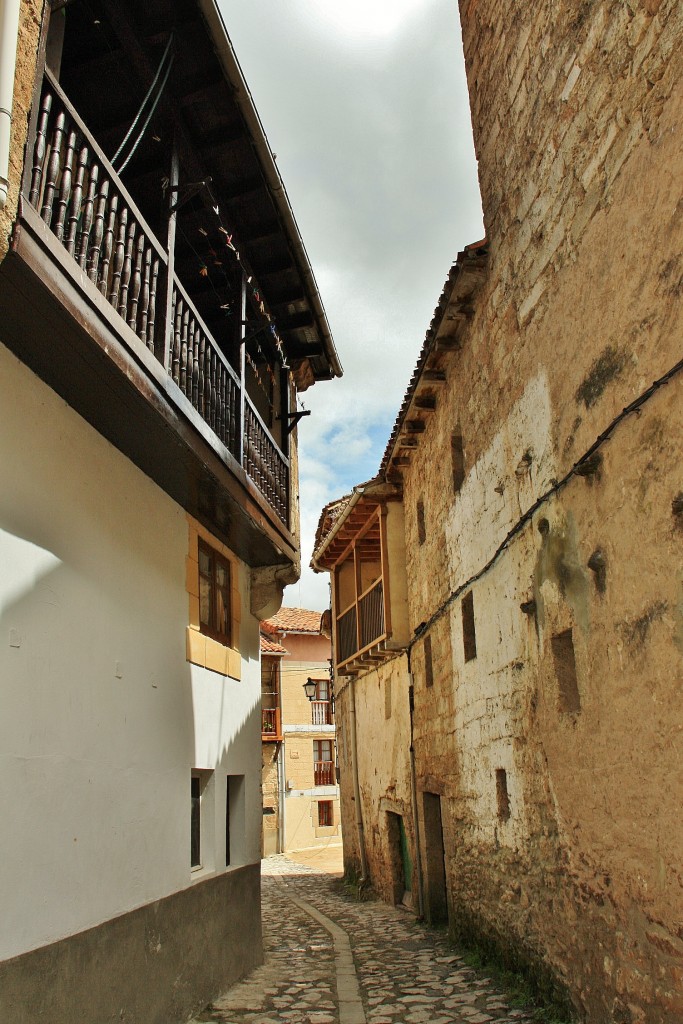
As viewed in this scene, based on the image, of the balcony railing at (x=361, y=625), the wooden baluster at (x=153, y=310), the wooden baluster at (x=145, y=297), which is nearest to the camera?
the wooden baluster at (x=145, y=297)

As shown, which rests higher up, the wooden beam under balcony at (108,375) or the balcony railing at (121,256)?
the balcony railing at (121,256)

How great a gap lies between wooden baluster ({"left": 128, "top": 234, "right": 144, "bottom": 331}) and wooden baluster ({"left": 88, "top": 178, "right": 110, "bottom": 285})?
1.10 ft

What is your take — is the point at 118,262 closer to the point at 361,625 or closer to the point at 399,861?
the point at 361,625

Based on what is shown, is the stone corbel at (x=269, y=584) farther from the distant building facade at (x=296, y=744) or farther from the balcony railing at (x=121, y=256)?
the distant building facade at (x=296, y=744)

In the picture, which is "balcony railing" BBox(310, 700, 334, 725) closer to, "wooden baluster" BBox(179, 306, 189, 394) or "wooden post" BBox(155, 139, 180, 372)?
"wooden baluster" BBox(179, 306, 189, 394)

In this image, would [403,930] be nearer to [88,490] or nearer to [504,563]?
[504,563]

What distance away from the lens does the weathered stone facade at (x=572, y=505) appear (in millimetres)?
4656

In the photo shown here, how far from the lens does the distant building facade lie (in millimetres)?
26406

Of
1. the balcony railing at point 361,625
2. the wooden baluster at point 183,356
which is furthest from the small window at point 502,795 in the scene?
the wooden baluster at point 183,356

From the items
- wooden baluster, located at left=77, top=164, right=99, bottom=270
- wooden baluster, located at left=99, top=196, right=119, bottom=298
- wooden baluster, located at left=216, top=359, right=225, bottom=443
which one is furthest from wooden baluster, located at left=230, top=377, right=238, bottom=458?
wooden baluster, located at left=77, top=164, right=99, bottom=270

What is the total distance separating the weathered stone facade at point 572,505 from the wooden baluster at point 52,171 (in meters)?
3.50

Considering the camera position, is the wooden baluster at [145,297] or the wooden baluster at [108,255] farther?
the wooden baluster at [145,297]

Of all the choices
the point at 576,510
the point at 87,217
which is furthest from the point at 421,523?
the point at 87,217

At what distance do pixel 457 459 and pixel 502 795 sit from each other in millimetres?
3784
